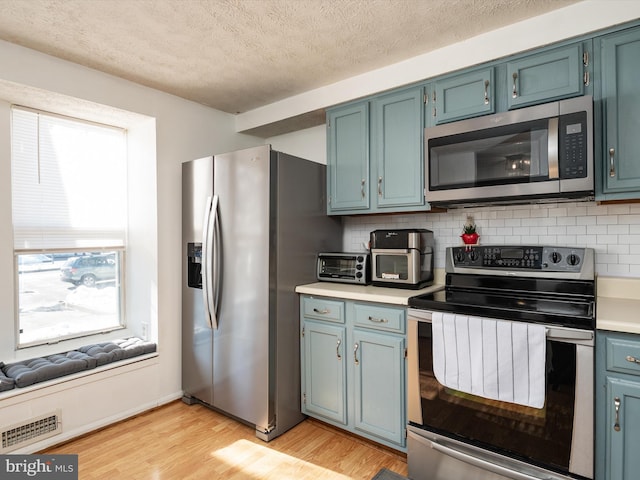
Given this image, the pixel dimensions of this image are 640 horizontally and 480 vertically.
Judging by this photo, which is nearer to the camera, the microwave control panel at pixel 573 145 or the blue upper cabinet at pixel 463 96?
the microwave control panel at pixel 573 145

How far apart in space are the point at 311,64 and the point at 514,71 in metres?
1.21

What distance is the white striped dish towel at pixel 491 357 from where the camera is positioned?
5.23 ft

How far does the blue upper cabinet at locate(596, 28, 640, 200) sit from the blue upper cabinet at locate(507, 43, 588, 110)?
0.34ft

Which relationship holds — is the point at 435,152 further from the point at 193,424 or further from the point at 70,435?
the point at 70,435

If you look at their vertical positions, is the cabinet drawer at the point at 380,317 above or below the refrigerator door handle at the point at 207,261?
below

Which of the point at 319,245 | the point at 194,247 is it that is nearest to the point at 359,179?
the point at 319,245

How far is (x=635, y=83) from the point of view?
1726mm

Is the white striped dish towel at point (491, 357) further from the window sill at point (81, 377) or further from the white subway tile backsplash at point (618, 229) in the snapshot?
the window sill at point (81, 377)

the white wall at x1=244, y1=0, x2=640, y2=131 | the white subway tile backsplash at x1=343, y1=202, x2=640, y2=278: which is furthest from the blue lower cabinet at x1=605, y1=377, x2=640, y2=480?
the white wall at x1=244, y1=0, x2=640, y2=131

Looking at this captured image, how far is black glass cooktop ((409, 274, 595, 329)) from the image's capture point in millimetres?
1605

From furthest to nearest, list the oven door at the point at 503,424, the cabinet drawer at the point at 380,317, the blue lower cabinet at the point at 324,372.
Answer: the blue lower cabinet at the point at 324,372
the cabinet drawer at the point at 380,317
the oven door at the point at 503,424

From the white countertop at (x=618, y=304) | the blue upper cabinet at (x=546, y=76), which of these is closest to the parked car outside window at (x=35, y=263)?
the blue upper cabinet at (x=546, y=76)

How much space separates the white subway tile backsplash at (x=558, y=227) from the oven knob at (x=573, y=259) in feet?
0.63

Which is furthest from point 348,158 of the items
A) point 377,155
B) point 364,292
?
point 364,292
